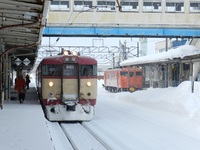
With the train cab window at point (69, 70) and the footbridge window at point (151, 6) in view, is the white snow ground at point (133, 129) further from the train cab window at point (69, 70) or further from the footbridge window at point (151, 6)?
the footbridge window at point (151, 6)

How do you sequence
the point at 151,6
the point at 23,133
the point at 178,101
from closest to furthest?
1. the point at 23,133
2. the point at 178,101
3. the point at 151,6

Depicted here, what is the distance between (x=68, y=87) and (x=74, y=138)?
3.85 m

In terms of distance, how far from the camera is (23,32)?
1430 centimetres

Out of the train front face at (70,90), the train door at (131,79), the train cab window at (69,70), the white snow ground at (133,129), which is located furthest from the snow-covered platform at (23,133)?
the train door at (131,79)

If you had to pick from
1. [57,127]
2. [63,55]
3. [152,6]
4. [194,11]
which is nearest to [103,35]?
[152,6]

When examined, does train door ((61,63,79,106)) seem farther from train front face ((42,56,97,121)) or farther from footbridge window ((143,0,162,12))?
footbridge window ((143,0,162,12))

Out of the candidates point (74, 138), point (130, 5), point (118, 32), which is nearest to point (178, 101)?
point (74, 138)

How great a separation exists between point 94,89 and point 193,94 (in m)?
5.48

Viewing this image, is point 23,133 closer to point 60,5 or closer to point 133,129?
point 133,129

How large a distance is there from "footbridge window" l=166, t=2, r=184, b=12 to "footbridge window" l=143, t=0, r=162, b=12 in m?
0.79

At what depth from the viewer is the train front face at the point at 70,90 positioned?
47.8ft

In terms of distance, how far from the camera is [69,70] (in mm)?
15062

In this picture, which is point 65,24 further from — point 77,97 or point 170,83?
point 77,97

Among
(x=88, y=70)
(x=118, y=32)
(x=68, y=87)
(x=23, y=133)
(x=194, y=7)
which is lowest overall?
(x=23, y=133)
